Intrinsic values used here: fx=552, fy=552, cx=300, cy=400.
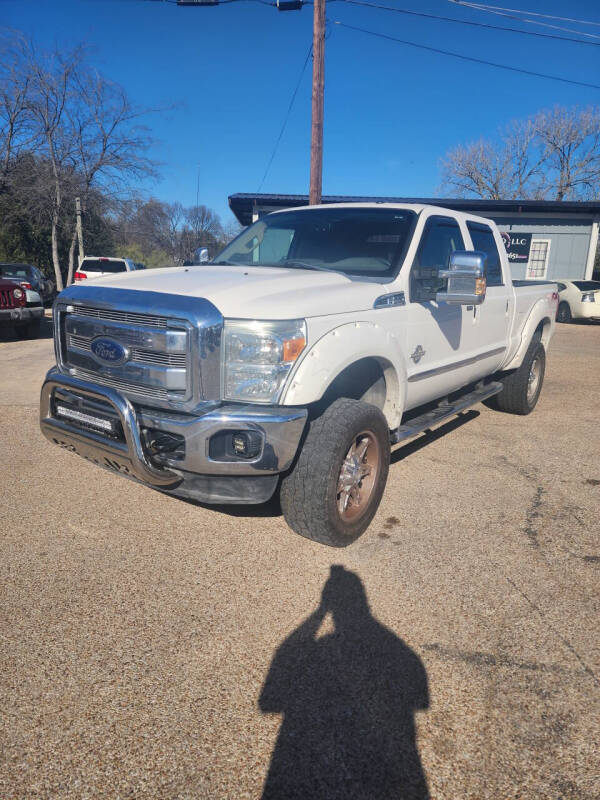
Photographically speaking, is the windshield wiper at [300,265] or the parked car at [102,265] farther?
the parked car at [102,265]

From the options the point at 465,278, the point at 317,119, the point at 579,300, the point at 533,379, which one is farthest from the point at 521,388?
the point at 579,300

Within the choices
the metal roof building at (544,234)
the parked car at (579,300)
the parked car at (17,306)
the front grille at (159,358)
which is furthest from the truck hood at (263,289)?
the metal roof building at (544,234)

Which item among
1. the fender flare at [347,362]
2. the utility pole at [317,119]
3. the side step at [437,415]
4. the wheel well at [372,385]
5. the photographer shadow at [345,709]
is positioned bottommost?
the photographer shadow at [345,709]

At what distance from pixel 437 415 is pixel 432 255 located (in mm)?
1233

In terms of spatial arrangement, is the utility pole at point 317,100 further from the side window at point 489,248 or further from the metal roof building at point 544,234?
the metal roof building at point 544,234

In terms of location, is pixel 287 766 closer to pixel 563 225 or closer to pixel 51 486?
pixel 51 486

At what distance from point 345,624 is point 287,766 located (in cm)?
81

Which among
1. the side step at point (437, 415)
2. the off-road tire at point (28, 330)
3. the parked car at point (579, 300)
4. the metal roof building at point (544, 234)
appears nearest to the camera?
the side step at point (437, 415)

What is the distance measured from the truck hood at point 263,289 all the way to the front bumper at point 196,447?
0.52m

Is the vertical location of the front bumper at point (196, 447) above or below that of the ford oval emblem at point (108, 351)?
below

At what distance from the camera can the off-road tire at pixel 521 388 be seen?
611 cm

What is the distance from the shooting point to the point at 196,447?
2729 millimetres

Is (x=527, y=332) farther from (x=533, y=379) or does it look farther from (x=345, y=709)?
(x=345, y=709)

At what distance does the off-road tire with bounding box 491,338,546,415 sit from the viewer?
240 inches
